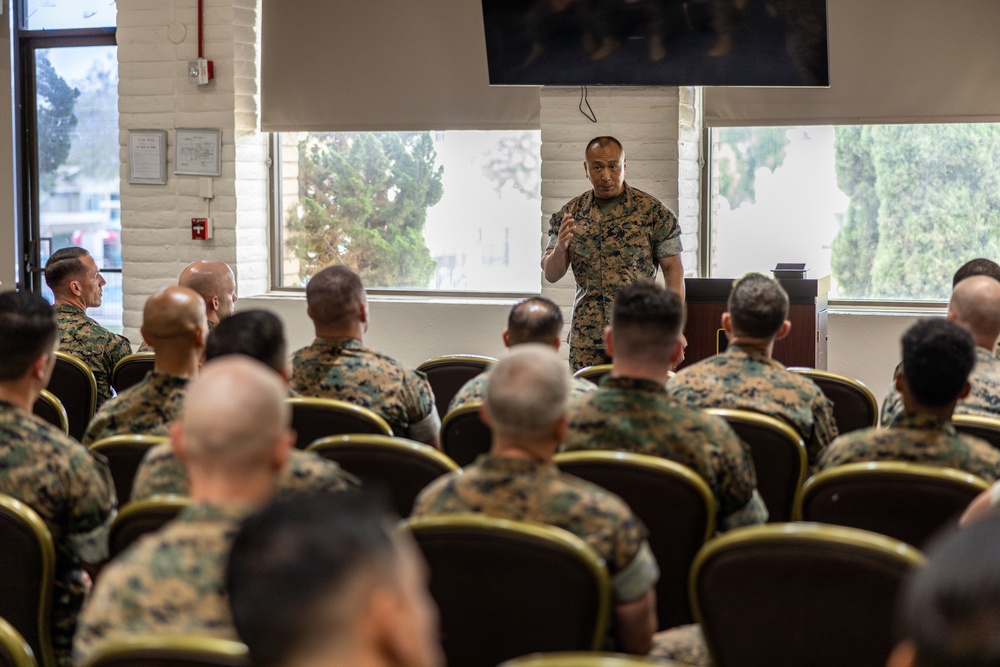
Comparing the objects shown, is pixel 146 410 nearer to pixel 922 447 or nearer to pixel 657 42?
pixel 922 447

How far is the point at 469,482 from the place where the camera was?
2.13 m

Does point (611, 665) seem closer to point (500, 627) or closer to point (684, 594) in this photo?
point (500, 627)

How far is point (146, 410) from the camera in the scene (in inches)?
121

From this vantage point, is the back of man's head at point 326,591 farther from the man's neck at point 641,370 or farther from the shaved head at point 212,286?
the shaved head at point 212,286

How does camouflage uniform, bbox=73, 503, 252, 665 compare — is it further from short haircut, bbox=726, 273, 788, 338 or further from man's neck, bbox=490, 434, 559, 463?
short haircut, bbox=726, 273, 788, 338

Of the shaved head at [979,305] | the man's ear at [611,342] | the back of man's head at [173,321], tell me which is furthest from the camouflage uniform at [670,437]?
the shaved head at [979,305]

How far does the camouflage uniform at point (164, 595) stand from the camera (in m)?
1.71

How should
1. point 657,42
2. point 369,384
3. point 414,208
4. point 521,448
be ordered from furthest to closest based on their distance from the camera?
point 414,208, point 657,42, point 369,384, point 521,448

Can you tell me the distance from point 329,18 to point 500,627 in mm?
5151

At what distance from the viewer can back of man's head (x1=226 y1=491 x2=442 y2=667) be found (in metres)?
1.12

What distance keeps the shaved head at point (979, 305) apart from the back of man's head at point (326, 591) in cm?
272

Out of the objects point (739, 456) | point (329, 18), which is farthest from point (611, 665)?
point (329, 18)

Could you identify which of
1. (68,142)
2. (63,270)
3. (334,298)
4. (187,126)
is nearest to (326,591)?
(334,298)

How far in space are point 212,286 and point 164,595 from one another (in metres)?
2.93
